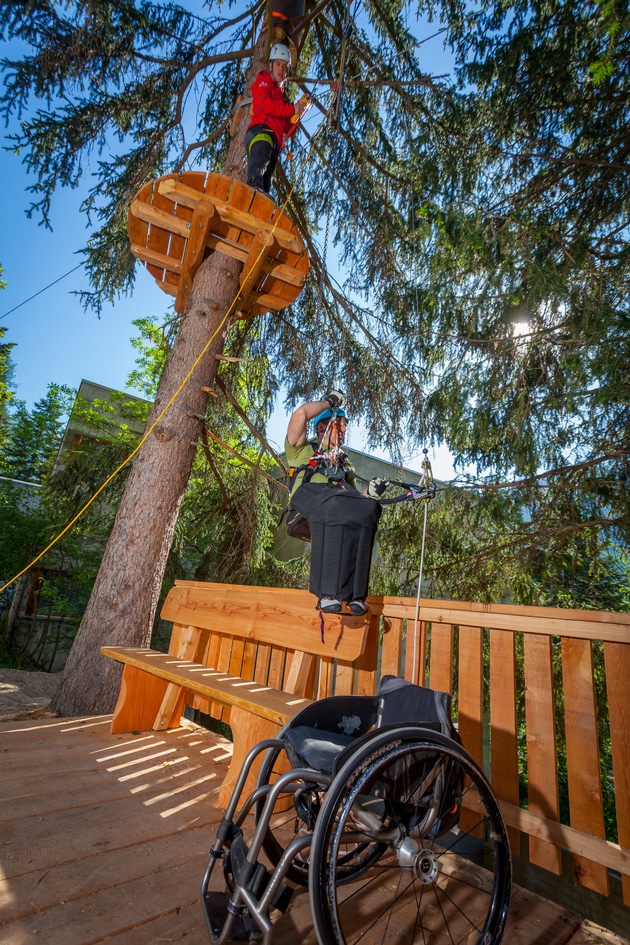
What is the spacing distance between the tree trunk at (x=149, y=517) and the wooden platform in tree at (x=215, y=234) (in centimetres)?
31

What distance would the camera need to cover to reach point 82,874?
167cm

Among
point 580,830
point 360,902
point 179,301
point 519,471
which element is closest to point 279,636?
point 360,902

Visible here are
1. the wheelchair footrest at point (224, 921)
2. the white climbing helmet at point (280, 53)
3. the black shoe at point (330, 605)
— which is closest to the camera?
the wheelchair footrest at point (224, 921)

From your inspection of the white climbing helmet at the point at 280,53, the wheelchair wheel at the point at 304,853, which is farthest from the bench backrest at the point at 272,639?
the white climbing helmet at the point at 280,53

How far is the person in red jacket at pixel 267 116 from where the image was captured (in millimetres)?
4492

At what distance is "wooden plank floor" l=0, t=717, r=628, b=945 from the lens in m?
1.44

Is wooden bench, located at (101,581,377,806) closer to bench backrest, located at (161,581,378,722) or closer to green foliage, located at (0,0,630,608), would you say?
bench backrest, located at (161,581,378,722)

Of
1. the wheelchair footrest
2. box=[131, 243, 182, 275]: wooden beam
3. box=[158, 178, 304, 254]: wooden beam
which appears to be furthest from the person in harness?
box=[131, 243, 182, 275]: wooden beam

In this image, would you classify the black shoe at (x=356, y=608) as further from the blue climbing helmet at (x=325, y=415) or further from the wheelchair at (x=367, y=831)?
the blue climbing helmet at (x=325, y=415)

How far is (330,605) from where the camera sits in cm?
236

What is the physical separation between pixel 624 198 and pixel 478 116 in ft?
6.41

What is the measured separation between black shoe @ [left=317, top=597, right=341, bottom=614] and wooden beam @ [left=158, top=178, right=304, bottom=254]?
3.26 meters

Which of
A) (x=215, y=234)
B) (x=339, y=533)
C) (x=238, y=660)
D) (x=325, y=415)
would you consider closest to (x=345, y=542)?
(x=339, y=533)

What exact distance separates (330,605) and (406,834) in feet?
3.54
